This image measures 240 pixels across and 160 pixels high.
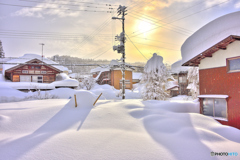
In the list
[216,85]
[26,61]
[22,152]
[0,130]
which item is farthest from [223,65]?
[26,61]

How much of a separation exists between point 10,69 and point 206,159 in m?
32.2

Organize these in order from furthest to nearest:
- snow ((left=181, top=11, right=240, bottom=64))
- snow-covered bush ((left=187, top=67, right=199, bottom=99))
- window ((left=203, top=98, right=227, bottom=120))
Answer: snow-covered bush ((left=187, top=67, right=199, bottom=99)) → window ((left=203, top=98, right=227, bottom=120)) → snow ((left=181, top=11, right=240, bottom=64))

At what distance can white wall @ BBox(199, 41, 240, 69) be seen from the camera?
9497 mm

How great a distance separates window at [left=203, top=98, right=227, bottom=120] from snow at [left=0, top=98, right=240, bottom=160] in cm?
287

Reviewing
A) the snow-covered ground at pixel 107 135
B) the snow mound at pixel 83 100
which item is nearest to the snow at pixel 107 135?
the snow-covered ground at pixel 107 135

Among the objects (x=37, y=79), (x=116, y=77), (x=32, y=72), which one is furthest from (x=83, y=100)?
(x=116, y=77)

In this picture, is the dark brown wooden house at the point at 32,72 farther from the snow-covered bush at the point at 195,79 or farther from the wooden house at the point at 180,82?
the wooden house at the point at 180,82

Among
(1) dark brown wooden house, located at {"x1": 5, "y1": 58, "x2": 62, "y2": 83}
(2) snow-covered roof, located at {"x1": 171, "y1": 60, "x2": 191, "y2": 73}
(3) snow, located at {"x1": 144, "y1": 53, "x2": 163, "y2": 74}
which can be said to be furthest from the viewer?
(2) snow-covered roof, located at {"x1": 171, "y1": 60, "x2": 191, "y2": 73}

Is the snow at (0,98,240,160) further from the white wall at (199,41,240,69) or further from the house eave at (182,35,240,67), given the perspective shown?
the house eave at (182,35,240,67)

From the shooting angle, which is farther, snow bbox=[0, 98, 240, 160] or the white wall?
the white wall

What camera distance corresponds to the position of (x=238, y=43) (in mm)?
9391

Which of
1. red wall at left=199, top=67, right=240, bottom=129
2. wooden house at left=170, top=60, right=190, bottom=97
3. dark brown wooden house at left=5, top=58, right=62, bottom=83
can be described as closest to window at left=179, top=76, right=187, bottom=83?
wooden house at left=170, top=60, right=190, bottom=97

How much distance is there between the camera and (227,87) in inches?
387

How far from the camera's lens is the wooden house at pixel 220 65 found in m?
9.34
